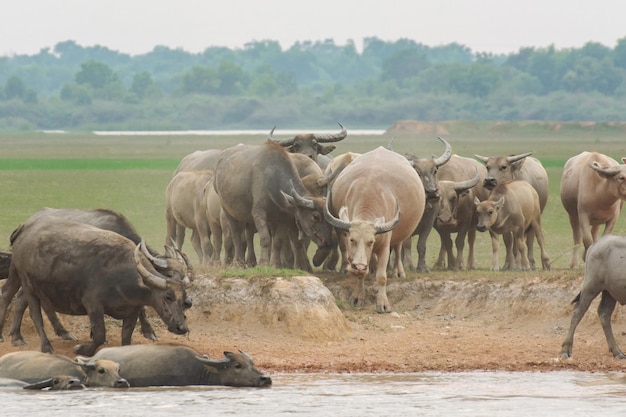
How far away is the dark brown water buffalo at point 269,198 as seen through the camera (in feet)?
62.1

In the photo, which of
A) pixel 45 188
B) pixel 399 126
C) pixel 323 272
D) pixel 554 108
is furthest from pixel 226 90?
pixel 323 272

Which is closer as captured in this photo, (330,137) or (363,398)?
(363,398)

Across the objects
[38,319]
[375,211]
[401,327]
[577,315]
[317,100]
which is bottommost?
[317,100]

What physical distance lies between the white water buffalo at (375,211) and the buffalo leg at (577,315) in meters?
2.82

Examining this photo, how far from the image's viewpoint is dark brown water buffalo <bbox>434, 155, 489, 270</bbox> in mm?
21141

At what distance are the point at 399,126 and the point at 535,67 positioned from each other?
76.2 metres

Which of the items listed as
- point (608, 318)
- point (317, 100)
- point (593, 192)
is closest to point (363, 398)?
point (608, 318)

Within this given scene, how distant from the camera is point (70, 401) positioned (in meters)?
13.4

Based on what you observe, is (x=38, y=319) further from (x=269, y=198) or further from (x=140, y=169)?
(x=140, y=169)

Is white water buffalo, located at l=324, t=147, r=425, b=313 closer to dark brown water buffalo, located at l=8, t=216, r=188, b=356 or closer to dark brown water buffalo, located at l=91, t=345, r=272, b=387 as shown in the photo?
dark brown water buffalo, located at l=8, t=216, r=188, b=356

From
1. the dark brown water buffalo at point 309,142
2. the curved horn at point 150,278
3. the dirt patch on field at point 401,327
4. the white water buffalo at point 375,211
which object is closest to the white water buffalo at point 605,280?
the dirt patch on field at point 401,327

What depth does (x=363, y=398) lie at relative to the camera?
1365 cm

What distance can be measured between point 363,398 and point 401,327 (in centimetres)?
399

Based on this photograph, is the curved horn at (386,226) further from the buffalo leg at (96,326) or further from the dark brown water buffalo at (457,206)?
the buffalo leg at (96,326)
